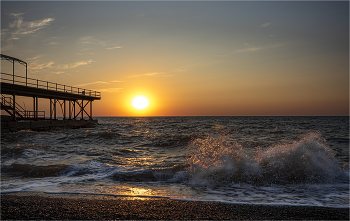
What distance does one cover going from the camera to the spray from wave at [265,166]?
629 centimetres

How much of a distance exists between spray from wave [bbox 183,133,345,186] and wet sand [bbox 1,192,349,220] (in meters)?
1.94

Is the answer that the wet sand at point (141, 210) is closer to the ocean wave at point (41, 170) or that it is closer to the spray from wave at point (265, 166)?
the spray from wave at point (265, 166)

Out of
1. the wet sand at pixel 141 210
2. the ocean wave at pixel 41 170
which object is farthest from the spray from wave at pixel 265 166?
the ocean wave at pixel 41 170

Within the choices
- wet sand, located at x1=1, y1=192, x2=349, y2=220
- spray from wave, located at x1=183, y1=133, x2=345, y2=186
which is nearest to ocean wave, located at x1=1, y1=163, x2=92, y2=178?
wet sand, located at x1=1, y1=192, x2=349, y2=220

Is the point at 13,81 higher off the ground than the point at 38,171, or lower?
higher

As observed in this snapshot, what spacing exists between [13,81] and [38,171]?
21.4 m

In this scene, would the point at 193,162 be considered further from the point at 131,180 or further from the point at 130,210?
the point at 130,210

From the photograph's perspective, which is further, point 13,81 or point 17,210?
point 13,81

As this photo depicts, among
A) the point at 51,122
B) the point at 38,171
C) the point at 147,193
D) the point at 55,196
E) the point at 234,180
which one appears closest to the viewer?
the point at 55,196

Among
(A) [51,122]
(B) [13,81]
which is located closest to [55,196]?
(B) [13,81]

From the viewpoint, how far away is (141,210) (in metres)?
3.91

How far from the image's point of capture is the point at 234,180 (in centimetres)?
619

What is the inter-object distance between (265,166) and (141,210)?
479 cm

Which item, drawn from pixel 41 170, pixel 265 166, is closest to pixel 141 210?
pixel 265 166
